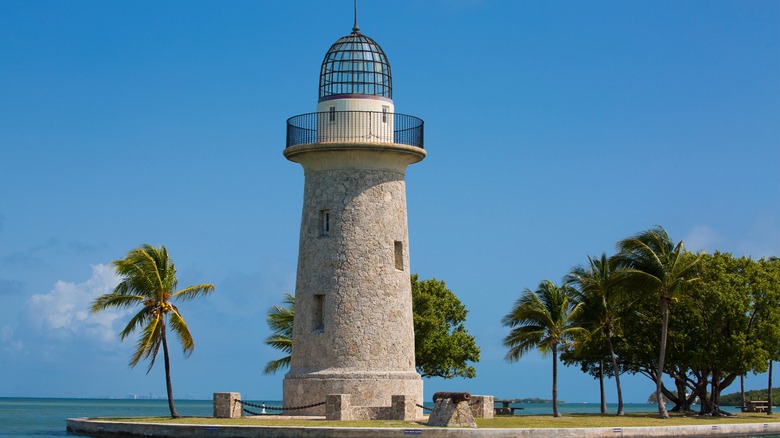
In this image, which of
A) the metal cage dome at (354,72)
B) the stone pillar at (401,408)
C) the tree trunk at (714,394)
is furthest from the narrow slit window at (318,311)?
the tree trunk at (714,394)

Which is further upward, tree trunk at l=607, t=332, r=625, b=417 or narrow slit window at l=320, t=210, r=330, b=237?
narrow slit window at l=320, t=210, r=330, b=237

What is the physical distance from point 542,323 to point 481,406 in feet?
29.7

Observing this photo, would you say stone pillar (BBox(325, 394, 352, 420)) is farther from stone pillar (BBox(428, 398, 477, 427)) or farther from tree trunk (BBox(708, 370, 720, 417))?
tree trunk (BBox(708, 370, 720, 417))

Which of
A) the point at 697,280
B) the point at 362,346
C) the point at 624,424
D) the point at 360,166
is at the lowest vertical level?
the point at 624,424

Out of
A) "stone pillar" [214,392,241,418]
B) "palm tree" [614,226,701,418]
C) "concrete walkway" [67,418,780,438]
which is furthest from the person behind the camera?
"palm tree" [614,226,701,418]

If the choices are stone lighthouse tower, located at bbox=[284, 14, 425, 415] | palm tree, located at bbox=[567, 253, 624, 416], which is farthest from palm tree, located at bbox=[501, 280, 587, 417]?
stone lighthouse tower, located at bbox=[284, 14, 425, 415]

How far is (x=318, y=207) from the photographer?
36.8 metres

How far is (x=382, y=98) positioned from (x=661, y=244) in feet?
43.9

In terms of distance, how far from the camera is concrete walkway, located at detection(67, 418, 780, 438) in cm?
2998

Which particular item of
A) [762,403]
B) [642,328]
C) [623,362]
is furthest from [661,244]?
[762,403]

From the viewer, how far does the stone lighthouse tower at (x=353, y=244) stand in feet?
118

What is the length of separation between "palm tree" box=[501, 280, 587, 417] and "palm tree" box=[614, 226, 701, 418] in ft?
9.13

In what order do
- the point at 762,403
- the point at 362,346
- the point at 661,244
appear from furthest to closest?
the point at 762,403, the point at 661,244, the point at 362,346

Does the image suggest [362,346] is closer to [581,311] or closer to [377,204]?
[377,204]
